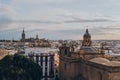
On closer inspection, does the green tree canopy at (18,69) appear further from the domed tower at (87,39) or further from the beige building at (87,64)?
the domed tower at (87,39)

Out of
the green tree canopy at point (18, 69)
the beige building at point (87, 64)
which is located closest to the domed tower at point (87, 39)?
the beige building at point (87, 64)

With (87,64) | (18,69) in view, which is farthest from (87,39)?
(18,69)

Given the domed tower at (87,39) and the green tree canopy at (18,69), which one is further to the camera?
the domed tower at (87,39)

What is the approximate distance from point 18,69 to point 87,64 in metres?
10.5

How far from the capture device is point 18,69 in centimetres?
3866

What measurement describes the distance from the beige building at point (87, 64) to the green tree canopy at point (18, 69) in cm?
394

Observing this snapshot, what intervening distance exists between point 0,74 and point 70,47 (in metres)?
Result: 9.63

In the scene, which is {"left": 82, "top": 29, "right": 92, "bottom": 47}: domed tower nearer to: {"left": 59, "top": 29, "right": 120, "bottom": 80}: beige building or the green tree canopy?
{"left": 59, "top": 29, "right": 120, "bottom": 80}: beige building

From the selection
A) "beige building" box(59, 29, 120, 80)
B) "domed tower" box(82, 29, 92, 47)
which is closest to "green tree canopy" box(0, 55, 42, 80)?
"beige building" box(59, 29, 120, 80)

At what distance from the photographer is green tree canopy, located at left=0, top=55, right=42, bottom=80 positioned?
3753 centimetres

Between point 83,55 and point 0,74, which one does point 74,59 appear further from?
point 0,74

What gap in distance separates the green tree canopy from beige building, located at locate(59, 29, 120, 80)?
3.94 m

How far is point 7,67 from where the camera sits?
3900 centimetres

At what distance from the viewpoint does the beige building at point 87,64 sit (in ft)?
86.1
